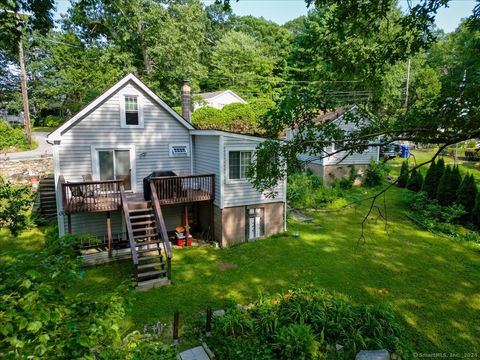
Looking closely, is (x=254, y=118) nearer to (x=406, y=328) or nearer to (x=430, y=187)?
(x=430, y=187)

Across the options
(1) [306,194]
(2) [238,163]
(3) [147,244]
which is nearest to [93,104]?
(3) [147,244]

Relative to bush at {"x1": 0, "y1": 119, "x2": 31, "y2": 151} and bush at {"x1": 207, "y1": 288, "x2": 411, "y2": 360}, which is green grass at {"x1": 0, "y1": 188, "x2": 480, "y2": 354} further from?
bush at {"x1": 0, "y1": 119, "x2": 31, "y2": 151}

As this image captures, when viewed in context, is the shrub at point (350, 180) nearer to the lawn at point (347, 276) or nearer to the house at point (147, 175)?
the lawn at point (347, 276)

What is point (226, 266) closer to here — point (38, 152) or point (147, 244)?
point (147, 244)

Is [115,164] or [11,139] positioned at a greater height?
[11,139]

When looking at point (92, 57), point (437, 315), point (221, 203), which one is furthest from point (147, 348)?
point (92, 57)

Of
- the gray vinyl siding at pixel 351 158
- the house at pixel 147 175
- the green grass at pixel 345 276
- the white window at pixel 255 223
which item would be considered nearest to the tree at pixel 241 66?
the gray vinyl siding at pixel 351 158
